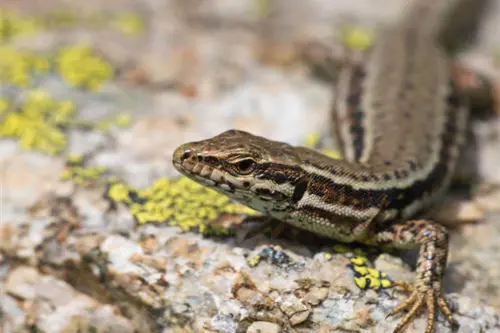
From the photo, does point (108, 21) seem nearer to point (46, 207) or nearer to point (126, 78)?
point (126, 78)

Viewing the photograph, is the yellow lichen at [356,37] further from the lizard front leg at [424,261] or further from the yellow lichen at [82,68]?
the lizard front leg at [424,261]

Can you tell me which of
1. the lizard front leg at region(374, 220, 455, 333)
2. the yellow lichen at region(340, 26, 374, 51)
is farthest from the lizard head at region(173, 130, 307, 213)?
the yellow lichen at region(340, 26, 374, 51)

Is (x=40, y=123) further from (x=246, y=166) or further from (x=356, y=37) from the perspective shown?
(x=356, y=37)

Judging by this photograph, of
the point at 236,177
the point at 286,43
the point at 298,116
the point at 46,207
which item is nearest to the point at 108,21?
the point at 286,43

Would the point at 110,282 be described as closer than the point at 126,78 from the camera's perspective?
Yes

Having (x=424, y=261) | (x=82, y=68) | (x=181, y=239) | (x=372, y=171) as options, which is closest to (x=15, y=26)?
(x=82, y=68)

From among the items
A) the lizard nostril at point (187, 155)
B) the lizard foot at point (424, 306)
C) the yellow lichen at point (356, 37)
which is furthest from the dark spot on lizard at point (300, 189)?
the yellow lichen at point (356, 37)

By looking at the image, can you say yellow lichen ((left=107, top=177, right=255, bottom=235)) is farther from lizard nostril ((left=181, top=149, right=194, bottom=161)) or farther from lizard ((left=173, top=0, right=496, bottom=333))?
lizard nostril ((left=181, top=149, right=194, bottom=161))
